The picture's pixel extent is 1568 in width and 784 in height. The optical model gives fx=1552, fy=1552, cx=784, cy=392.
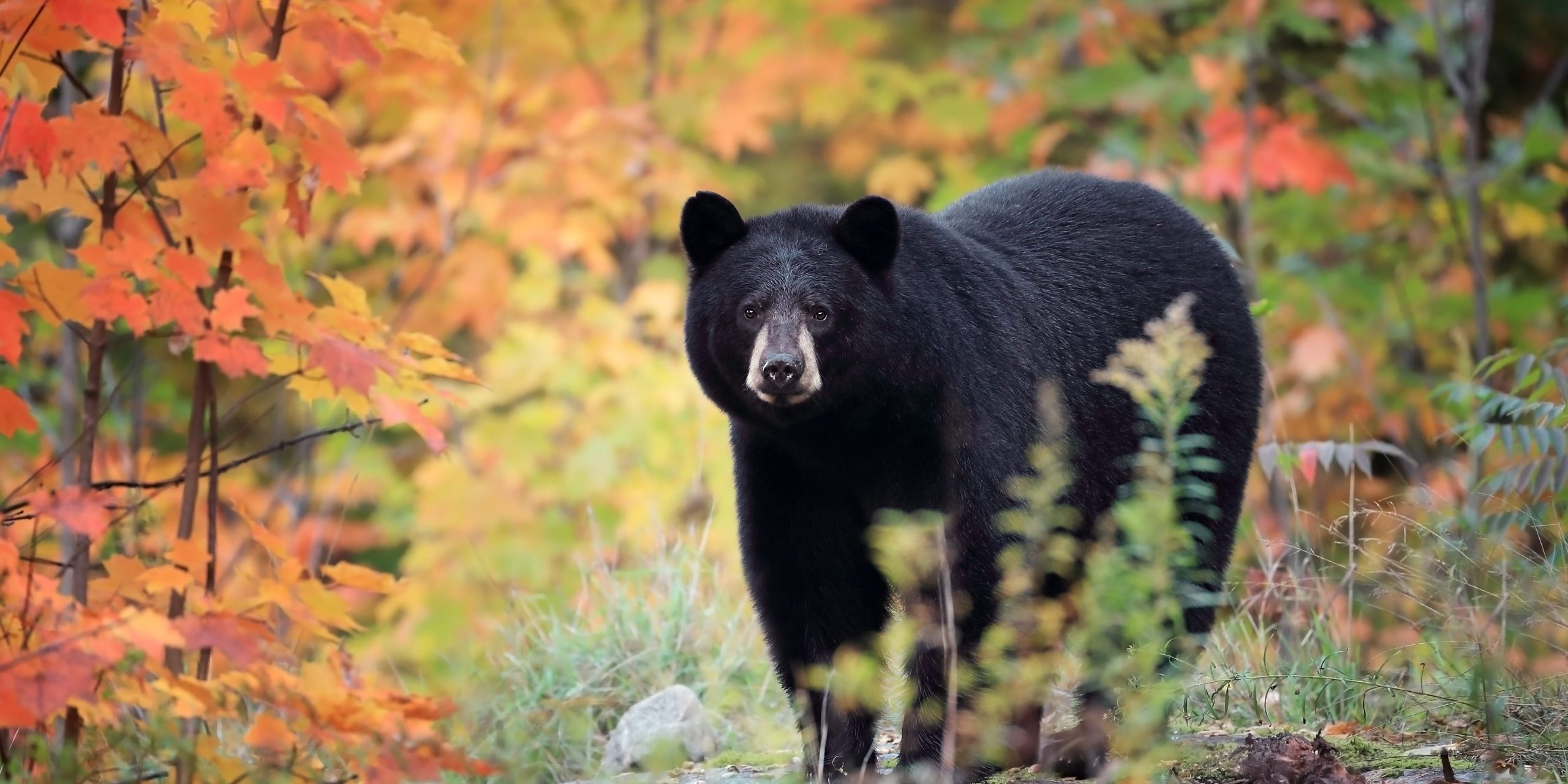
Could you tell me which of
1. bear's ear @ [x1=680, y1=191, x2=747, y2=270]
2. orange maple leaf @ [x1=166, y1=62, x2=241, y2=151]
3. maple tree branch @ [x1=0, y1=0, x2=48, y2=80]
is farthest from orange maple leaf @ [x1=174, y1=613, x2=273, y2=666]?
bear's ear @ [x1=680, y1=191, x2=747, y2=270]

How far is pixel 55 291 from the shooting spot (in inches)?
138

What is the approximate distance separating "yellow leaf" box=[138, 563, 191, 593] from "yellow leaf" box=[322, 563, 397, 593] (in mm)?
291

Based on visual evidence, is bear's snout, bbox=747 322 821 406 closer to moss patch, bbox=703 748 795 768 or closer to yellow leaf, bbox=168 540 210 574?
moss patch, bbox=703 748 795 768

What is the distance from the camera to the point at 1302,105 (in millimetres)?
10148

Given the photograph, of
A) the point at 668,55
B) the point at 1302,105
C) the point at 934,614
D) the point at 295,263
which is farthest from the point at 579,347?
the point at 934,614

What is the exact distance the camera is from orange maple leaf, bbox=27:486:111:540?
10.1 ft

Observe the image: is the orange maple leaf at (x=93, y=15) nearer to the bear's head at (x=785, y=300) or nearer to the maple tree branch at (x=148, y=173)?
the maple tree branch at (x=148, y=173)

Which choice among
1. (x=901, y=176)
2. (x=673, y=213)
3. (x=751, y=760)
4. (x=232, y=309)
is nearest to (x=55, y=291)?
(x=232, y=309)

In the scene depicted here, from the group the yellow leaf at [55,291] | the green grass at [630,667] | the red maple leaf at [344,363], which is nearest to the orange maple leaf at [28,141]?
the yellow leaf at [55,291]

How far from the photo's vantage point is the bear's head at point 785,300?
158 inches

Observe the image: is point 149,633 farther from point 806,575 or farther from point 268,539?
point 806,575

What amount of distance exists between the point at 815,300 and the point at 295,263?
19.9 ft

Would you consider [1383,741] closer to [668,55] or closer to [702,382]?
[702,382]

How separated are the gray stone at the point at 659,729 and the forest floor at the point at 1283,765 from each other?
300mm
